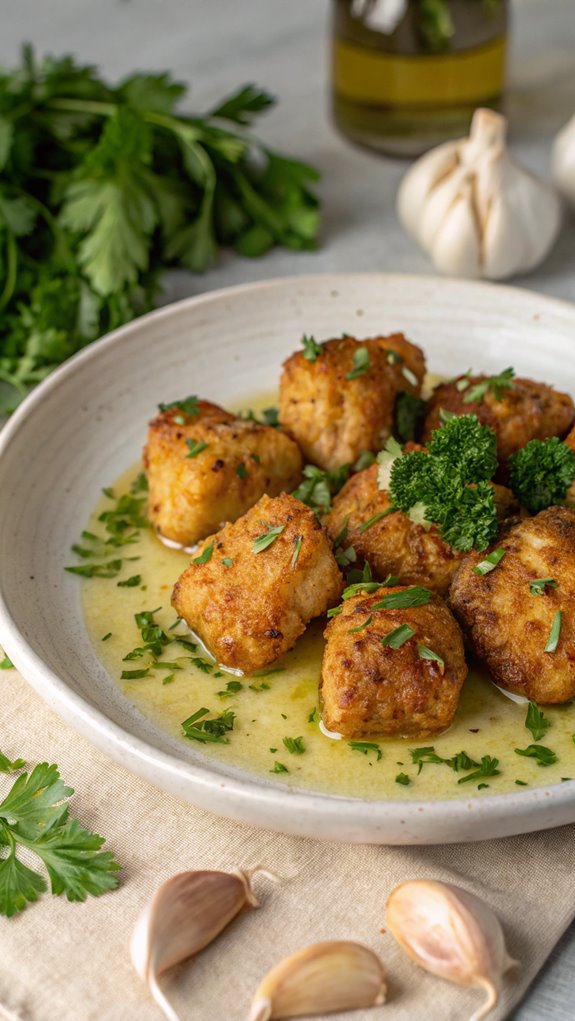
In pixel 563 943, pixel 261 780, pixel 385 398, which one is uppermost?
pixel 385 398

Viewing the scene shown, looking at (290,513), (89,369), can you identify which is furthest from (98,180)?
(290,513)

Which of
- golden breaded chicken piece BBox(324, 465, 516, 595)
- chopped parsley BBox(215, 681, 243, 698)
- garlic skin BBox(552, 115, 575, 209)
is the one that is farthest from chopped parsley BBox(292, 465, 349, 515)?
garlic skin BBox(552, 115, 575, 209)

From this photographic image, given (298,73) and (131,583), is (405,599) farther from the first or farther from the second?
(298,73)

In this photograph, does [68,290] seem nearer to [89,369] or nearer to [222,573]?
[89,369]

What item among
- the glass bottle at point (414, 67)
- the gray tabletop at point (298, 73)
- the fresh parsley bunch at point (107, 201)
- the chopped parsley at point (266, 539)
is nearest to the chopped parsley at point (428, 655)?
the chopped parsley at point (266, 539)

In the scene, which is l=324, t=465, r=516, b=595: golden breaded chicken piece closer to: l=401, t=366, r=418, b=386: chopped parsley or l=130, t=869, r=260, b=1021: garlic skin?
l=401, t=366, r=418, b=386: chopped parsley

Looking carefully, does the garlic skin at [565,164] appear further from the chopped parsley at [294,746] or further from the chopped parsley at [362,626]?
the chopped parsley at [294,746]

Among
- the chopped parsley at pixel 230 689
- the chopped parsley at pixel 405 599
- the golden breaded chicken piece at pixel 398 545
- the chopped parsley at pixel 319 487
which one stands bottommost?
the chopped parsley at pixel 230 689
